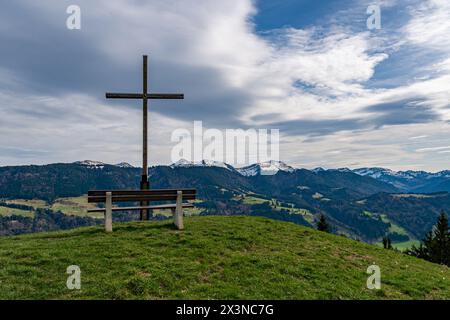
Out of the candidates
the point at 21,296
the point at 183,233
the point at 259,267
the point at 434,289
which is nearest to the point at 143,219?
the point at 183,233

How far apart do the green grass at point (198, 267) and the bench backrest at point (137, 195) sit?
192 centimetres

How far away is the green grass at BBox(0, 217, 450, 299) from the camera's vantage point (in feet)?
38.1

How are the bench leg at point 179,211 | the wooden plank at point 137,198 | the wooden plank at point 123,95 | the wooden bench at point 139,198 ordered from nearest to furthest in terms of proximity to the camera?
the wooden plank at point 137,198 → the wooden bench at point 139,198 → the bench leg at point 179,211 → the wooden plank at point 123,95

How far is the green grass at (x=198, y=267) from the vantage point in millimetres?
11609

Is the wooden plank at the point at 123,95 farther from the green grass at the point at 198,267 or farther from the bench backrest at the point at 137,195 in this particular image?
the green grass at the point at 198,267

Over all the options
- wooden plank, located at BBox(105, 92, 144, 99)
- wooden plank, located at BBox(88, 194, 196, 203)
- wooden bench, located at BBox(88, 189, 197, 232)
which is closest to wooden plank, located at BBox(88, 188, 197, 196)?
wooden bench, located at BBox(88, 189, 197, 232)

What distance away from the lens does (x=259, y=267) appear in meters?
14.6

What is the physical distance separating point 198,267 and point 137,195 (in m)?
6.68

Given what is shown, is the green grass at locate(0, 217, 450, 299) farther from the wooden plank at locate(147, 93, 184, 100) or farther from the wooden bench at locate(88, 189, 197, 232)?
the wooden plank at locate(147, 93, 184, 100)


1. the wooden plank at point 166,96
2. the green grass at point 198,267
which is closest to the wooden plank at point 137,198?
the green grass at point 198,267

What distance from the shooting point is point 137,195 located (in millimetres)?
18750

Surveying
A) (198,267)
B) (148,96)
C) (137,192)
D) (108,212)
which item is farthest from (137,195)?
(148,96)

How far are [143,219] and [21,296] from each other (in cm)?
1400

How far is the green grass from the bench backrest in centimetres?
192
